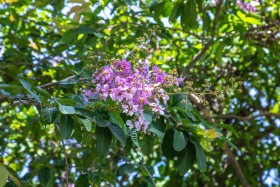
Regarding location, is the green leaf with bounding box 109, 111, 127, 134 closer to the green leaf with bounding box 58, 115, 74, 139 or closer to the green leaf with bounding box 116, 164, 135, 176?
the green leaf with bounding box 58, 115, 74, 139

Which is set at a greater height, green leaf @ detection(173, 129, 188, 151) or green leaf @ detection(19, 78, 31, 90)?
green leaf @ detection(19, 78, 31, 90)

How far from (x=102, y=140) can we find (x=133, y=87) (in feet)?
0.65

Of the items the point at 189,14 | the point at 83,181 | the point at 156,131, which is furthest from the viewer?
the point at 189,14

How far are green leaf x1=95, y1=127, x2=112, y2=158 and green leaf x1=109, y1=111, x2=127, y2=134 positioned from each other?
33 mm

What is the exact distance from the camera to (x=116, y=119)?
4.84 ft

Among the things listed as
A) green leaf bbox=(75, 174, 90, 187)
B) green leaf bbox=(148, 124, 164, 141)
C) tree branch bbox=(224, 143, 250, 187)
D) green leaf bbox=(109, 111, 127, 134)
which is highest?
green leaf bbox=(109, 111, 127, 134)

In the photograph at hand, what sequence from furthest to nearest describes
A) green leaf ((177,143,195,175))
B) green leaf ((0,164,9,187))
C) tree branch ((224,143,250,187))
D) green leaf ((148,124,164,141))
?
tree branch ((224,143,250,187))
green leaf ((177,143,195,175))
green leaf ((148,124,164,141))
green leaf ((0,164,9,187))

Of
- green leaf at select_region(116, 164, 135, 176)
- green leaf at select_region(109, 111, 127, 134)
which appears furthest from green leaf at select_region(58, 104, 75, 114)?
green leaf at select_region(116, 164, 135, 176)

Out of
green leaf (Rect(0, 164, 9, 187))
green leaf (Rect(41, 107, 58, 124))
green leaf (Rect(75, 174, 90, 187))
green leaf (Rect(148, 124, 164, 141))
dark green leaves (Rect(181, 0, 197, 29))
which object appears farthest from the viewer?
dark green leaves (Rect(181, 0, 197, 29))

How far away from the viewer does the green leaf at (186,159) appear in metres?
1.62

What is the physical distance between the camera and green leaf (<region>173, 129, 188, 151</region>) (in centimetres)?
154

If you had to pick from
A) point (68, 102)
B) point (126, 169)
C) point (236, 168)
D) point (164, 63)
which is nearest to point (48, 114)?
point (68, 102)

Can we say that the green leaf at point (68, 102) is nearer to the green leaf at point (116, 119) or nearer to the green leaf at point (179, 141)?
the green leaf at point (116, 119)

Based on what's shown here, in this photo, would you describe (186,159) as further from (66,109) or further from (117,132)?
(66,109)
